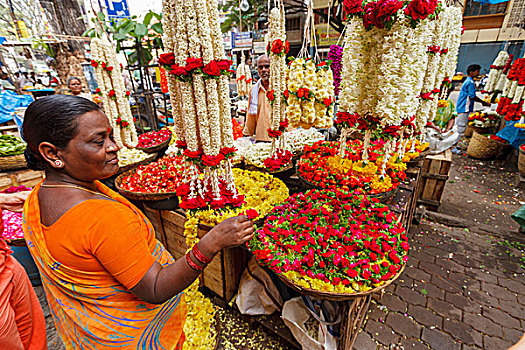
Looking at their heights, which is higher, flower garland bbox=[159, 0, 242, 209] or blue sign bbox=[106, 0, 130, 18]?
blue sign bbox=[106, 0, 130, 18]

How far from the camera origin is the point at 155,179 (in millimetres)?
2846

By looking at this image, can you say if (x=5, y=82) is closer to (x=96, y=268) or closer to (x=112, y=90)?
(x=112, y=90)

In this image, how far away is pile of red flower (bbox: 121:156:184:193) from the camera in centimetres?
269

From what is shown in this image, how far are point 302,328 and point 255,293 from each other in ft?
1.86

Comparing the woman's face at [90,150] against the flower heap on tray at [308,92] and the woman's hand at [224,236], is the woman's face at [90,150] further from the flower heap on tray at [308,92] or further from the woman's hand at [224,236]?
the flower heap on tray at [308,92]

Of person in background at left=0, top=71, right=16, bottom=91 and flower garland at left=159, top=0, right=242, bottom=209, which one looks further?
person in background at left=0, top=71, right=16, bottom=91

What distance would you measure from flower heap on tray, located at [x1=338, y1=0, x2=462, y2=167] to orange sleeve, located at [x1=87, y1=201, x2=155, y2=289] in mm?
2088

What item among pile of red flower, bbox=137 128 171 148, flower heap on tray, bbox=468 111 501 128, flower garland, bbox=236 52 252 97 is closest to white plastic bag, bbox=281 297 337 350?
pile of red flower, bbox=137 128 171 148

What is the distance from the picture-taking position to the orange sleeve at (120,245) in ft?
3.05

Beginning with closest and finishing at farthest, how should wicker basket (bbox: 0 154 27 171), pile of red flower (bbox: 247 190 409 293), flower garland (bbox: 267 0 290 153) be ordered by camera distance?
pile of red flower (bbox: 247 190 409 293) < flower garland (bbox: 267 0 290 153) < wicker basket (bbox: 0 154 27 171)

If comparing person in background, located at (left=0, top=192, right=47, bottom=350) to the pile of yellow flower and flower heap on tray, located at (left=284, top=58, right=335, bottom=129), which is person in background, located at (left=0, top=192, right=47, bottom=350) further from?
flower heap on tray, located at (left=284, top=58, right=335, bottom=129)

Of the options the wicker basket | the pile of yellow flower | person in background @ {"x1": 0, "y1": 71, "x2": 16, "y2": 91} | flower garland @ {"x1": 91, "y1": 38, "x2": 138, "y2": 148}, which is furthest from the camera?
person in background @ {"x1": 0, "y1": 71, "x2": 16, "y2": 91}

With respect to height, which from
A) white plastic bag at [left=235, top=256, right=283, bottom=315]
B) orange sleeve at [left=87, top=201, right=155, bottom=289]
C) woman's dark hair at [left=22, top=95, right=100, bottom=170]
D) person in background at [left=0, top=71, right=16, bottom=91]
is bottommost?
white plastic bag at [left=235, top=256, right=283, bottom=315]

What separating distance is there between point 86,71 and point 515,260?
14.1m
